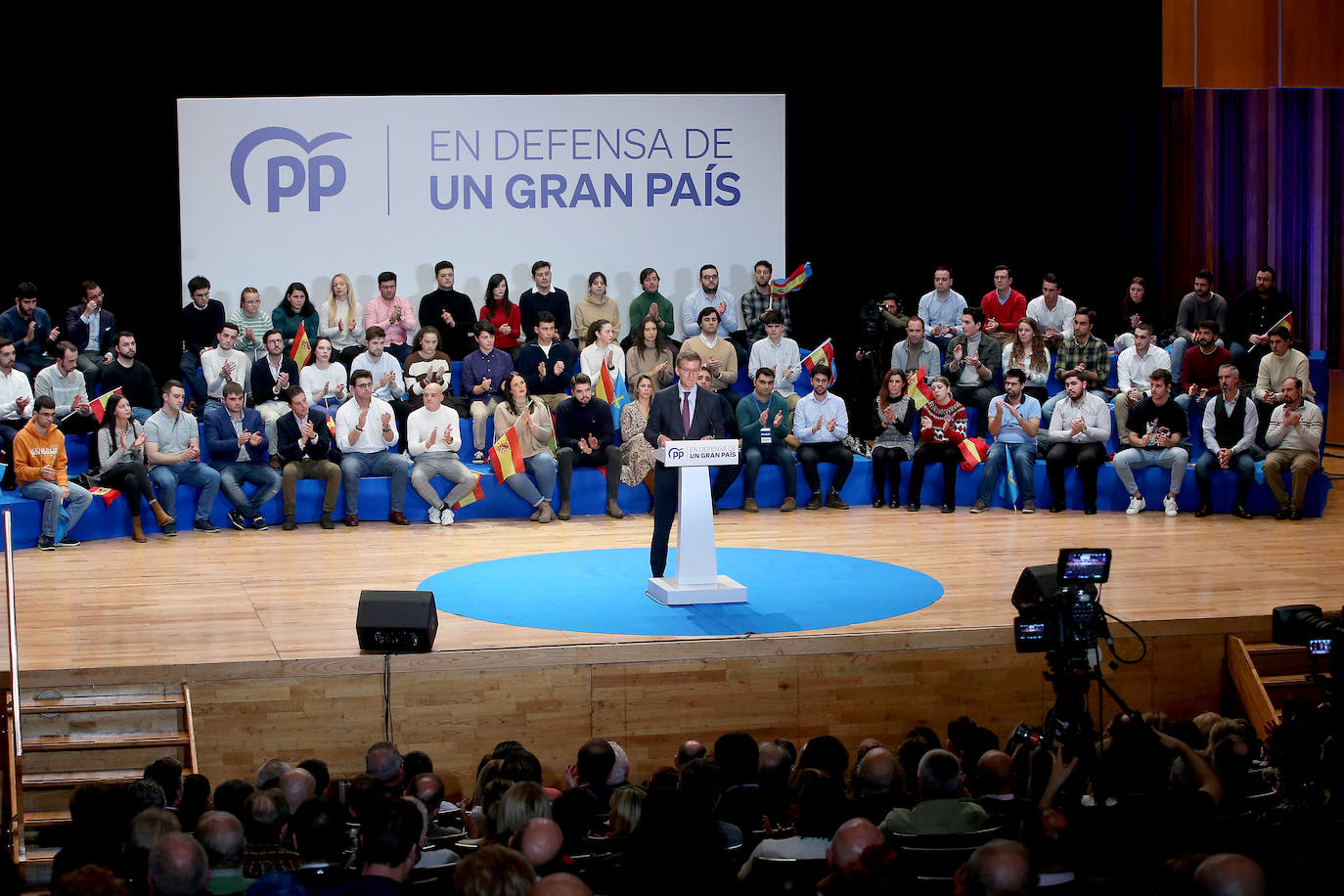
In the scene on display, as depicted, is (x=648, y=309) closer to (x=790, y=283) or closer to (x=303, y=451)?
(x=790, y=283)

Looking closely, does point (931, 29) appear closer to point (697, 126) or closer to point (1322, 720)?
point (697, 126)

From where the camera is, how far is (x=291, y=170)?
1267cm

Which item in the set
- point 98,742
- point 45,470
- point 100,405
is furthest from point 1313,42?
point 98,742

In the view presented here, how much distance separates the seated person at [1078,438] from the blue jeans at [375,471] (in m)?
5.02

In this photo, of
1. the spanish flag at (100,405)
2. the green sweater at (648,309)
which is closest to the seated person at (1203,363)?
the green sweater at (648,309)

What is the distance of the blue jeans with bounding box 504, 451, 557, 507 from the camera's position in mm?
10945

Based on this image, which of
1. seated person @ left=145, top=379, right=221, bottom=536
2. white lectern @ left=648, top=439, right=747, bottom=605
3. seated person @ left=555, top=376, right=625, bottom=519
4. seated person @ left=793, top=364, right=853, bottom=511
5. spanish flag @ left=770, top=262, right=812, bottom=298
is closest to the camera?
white lectern @ left=648, top=439, right=747, bottom=605

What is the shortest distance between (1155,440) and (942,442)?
64.2 inches

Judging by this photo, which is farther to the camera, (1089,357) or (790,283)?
(790,283)

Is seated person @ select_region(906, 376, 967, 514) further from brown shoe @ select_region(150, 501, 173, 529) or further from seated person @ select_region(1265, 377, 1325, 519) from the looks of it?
brown shoe @ select_region(150, 501, 173, 529)

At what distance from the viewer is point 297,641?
22.6ft

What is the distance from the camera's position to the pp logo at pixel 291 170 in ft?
41.2

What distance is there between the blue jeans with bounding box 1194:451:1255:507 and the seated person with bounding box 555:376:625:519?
4480 mm

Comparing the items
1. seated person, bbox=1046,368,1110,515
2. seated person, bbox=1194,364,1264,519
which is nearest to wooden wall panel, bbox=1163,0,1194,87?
seated person, bbox=1194,364,1264,519
